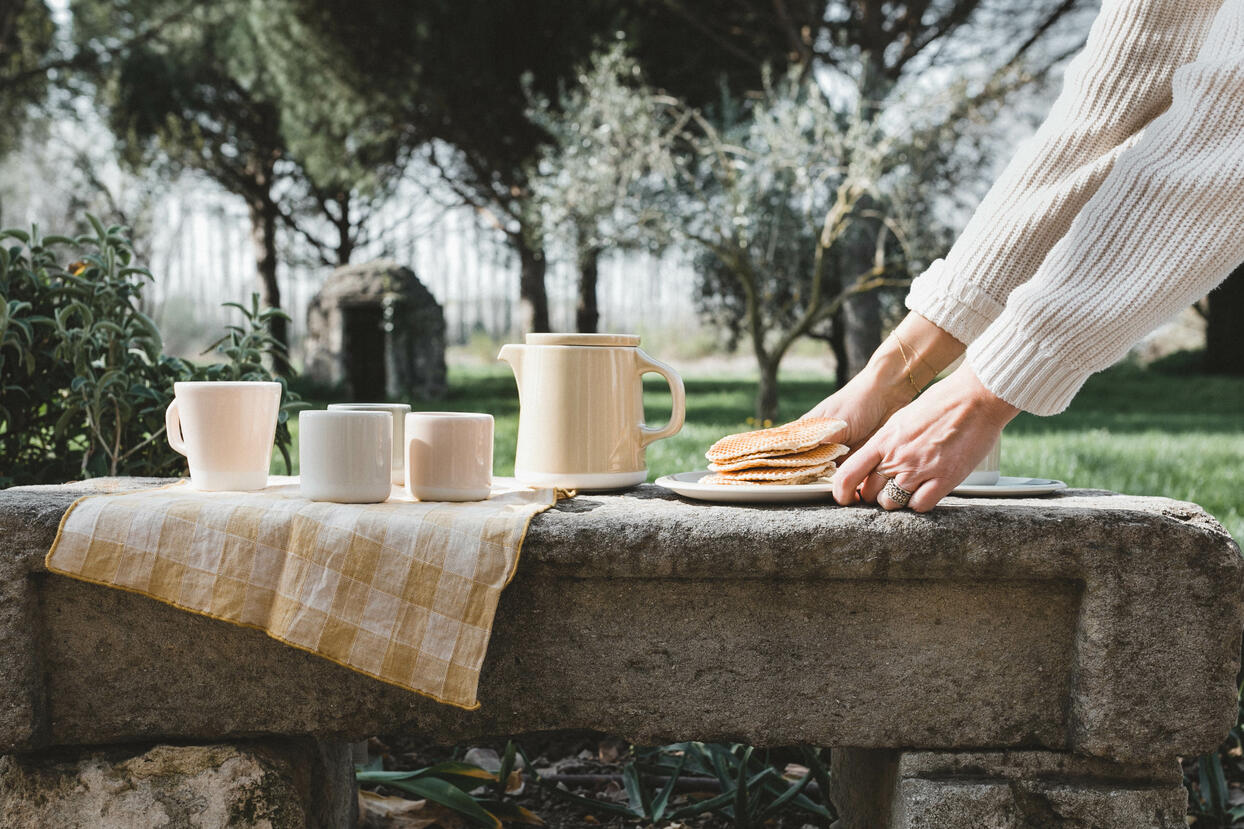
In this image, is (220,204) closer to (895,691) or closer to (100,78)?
(100,78)

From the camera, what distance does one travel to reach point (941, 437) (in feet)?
4.29

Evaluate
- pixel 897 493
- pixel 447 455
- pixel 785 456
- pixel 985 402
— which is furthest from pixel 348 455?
pixel 985 402

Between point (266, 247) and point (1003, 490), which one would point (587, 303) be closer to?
point (266, 247)

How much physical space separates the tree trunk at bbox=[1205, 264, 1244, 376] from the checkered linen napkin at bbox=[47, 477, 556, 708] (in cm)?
1411

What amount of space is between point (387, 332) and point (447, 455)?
8.68 meters

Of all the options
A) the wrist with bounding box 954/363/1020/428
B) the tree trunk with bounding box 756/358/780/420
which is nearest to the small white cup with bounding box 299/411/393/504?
the wrist with bounding box 954/363/1020/428

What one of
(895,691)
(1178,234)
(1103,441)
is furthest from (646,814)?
(1103,441)

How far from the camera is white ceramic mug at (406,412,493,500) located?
146cm

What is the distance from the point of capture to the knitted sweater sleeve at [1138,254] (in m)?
1.23

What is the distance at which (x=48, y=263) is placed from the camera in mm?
2387

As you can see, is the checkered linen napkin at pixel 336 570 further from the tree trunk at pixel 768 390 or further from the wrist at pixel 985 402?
the tree trunk at pixel 768 390

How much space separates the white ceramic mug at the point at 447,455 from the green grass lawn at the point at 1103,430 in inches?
102

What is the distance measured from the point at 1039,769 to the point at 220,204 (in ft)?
49.6

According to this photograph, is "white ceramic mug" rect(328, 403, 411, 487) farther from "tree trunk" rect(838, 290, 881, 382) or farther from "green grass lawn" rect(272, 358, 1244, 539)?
"tree trunk" rect(838, 290, 881, 382)
